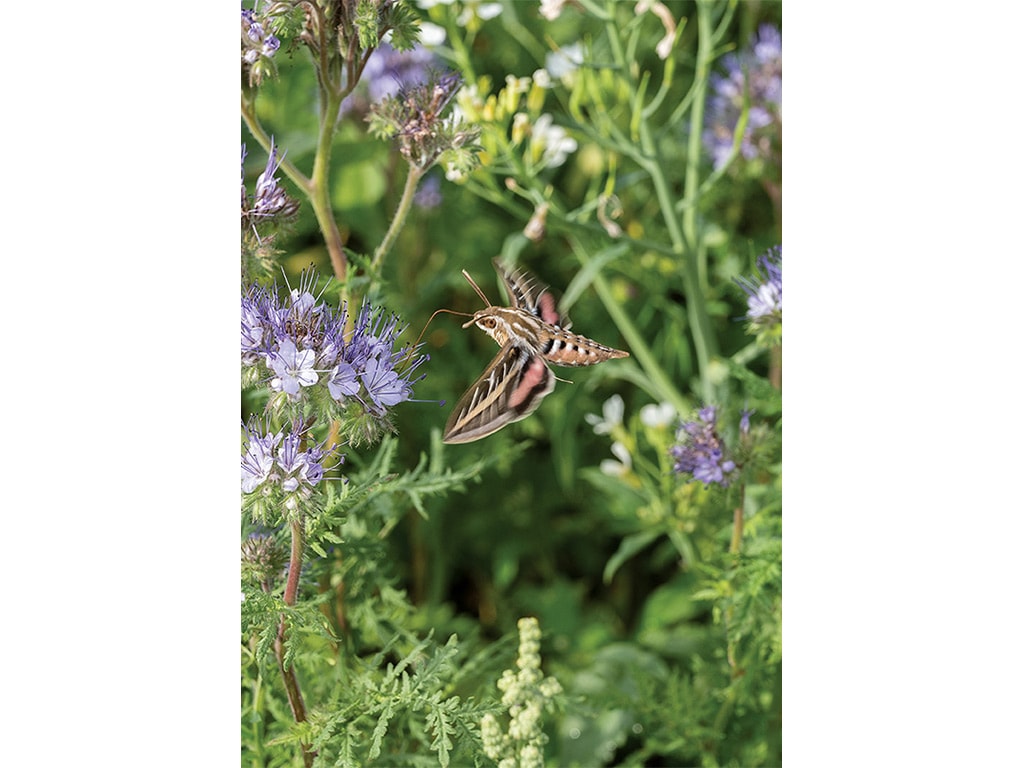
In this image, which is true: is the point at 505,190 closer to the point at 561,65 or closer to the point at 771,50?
the point at 561,65

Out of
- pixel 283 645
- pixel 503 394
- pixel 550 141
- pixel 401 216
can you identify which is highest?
pixel 550 141

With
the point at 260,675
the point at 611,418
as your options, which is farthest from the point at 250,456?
the point at 611,418

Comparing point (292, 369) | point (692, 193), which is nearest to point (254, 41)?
point (292, 369)

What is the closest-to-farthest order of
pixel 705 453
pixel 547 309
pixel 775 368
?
pixel 547 309 < pixel 705 453 < pixel 775 368

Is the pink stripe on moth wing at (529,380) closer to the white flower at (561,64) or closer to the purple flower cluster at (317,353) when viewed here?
the purple flower cluster at (317,353)

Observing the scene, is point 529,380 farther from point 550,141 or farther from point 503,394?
point 550,141

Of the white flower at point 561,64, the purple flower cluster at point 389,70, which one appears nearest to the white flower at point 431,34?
the purple flower cluster at point 389,70
